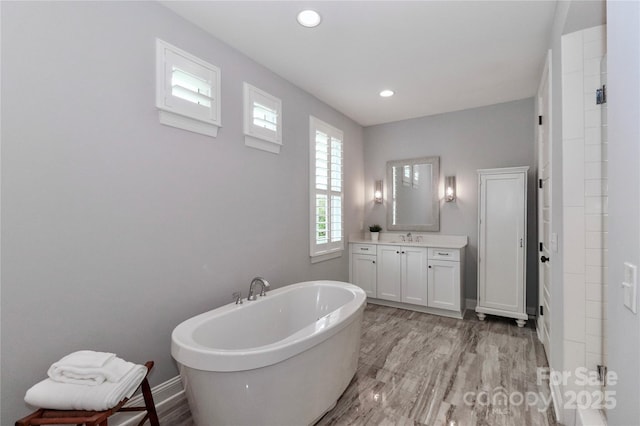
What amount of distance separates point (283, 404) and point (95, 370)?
2.98 feet

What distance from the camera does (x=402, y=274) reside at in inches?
152

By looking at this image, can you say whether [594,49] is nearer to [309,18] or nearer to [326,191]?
[309,18]

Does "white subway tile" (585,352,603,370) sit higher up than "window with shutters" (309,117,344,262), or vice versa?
"window with shutters" (309,117,344,262)

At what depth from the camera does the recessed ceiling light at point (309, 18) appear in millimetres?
2033

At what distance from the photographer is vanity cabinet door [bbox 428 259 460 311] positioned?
3.52 metres

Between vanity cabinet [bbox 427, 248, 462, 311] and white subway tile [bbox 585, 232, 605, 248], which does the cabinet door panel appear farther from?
white subway tile [bbox 585, 232, 605, 248]

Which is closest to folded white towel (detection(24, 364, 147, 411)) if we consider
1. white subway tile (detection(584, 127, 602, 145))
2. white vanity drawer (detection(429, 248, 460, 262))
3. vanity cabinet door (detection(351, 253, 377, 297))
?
white subway tile (detection(584, 127, 602, 145))

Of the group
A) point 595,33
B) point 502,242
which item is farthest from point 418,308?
point 595,33

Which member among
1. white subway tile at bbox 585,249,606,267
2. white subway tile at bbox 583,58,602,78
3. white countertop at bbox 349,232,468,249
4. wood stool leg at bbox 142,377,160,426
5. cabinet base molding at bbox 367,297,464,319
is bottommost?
cabinet base molding at bbox 367,297,464,319

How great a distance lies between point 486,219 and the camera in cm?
345

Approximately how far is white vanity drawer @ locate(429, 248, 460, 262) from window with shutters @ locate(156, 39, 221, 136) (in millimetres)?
2890

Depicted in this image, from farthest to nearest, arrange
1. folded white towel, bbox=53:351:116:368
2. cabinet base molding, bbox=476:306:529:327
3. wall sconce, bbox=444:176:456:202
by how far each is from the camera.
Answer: wall sconce, bbox=444:176:456:202
cabinet base molding, bbox=476:306:529:327
folded white towel, bbox=53:351:116:368

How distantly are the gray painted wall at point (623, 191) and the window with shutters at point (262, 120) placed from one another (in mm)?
2288

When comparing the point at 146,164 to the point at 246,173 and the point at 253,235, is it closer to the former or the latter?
the point at 246,173
